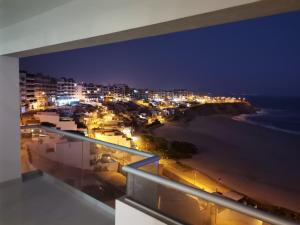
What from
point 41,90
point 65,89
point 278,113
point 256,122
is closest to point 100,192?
point 65,89

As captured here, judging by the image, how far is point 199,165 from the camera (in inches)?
886

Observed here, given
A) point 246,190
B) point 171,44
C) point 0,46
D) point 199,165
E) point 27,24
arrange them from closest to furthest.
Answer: point 27,24
point 0,46
point 246,190
point 199,165
point 171,44

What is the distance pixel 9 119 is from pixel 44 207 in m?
1.60

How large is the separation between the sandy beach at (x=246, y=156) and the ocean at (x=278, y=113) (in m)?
0.75

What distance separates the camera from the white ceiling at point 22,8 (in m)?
2.59

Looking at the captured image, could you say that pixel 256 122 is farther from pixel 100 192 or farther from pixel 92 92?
pixel 100 192

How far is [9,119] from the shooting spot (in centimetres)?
420

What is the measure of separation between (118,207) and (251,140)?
2658cm

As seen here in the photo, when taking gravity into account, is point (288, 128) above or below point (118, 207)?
below

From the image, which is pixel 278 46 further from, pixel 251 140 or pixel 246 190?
pixel 246 190

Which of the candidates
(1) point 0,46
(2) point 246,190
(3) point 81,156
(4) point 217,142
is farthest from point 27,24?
(4) point 217,142

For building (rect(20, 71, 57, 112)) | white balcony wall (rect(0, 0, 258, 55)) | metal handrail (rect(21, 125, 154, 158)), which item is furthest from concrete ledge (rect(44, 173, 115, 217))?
building (rect(20, 71, 57, 112))


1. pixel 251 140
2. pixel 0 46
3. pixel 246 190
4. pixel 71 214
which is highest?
pixel 0 46

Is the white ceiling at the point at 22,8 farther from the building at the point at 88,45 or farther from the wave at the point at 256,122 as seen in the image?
the wave at the point at 256,122
